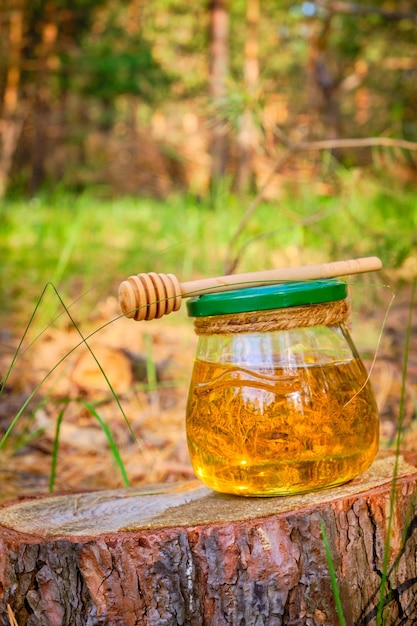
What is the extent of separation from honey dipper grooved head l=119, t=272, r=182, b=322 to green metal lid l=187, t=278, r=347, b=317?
62 millimetres

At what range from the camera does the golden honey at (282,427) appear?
1.17 metres

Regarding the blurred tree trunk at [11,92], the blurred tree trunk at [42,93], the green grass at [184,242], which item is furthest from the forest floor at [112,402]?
Result: the blurred tree trunk at [42,93]

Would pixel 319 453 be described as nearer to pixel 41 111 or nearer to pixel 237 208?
pixel 237 208

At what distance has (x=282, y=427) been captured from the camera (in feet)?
3.84

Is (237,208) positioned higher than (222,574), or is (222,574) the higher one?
(237,208)

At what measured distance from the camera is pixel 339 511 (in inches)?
45.4

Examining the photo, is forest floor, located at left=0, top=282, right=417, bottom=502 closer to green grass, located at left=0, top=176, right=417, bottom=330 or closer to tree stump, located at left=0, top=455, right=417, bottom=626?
green grass, located at left=0, top=176, right=417, bottom=330

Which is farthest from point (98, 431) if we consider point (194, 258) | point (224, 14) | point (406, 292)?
point (224, 14)

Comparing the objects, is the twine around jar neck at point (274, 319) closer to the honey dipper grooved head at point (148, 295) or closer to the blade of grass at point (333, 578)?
the honey dipper grooved head at point (148, 295)

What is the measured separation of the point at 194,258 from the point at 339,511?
3.28 metres

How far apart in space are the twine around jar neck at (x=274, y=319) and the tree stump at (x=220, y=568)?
31cm

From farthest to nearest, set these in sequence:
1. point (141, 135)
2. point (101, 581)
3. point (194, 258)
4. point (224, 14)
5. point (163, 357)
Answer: point (141, 135)
point (224, 14)
point (194, 258)
point (163, 357)
point (101, 581)

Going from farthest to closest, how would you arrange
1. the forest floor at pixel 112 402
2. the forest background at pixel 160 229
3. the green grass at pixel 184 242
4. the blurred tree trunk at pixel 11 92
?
the blurred tree trunk at pixel 11 92
the green grass at pixel 184 242
the forest background at pixel 160 229
the forest floor at pixel 112 402

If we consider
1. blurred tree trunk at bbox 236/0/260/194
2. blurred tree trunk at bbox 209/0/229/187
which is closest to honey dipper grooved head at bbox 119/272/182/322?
blurred tree trunk at bbox 236/0/260/194
